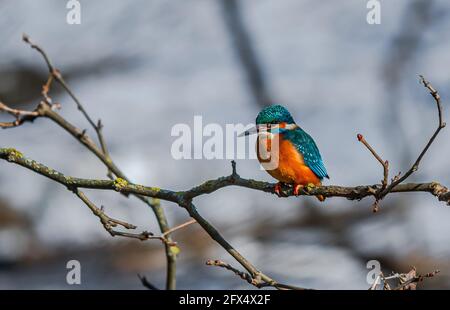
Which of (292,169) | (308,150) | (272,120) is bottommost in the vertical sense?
(292,169)

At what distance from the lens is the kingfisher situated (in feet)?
8.46

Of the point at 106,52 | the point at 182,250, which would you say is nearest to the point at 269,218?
the point at 182,250

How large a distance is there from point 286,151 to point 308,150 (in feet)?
0.33

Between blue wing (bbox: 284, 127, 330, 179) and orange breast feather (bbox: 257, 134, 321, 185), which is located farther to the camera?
blue wing (bbox: 284, 127, 330, 179)

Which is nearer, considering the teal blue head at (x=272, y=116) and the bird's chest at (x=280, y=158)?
the bird's chest at (x=280, y=158)

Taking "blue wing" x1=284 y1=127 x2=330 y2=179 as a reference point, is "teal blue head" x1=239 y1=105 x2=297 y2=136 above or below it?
above

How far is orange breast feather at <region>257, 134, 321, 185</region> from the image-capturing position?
8.38 ft

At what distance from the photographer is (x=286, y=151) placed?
8.80ft

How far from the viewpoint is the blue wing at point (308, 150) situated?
2.68m

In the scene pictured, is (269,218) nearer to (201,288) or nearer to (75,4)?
(201,288)

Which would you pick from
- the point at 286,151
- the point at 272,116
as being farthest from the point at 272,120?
the point at 286,151

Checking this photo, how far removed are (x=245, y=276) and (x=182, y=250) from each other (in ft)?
4.31

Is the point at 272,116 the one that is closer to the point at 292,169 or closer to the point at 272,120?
the point at 272,120

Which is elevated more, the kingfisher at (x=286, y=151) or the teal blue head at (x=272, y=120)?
the teal blue head at (x=272, y=120)
